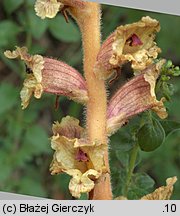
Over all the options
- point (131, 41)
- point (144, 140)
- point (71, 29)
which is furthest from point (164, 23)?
point (131, 41)

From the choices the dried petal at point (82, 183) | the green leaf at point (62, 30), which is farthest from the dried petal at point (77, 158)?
the green leaf at point (62, 30)

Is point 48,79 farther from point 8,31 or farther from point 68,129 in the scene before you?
point 8,31

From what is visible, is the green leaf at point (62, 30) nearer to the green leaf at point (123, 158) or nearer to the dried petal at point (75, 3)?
the green leaf at point (123, 158)

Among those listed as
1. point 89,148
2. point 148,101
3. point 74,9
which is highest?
point 74,9

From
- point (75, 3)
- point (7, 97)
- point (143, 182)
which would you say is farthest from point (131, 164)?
point (7, 97)

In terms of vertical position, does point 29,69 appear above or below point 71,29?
below

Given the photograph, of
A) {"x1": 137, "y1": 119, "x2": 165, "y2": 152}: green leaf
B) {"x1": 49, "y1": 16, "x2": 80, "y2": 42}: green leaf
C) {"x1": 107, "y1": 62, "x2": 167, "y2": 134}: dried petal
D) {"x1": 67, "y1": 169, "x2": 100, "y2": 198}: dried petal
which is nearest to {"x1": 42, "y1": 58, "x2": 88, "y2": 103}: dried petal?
{"x1": 107, "y1": 62, "x2": 167, "y2": 134}: dried petal

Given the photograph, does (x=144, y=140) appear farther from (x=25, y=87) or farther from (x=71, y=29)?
(x=71, y=29)
